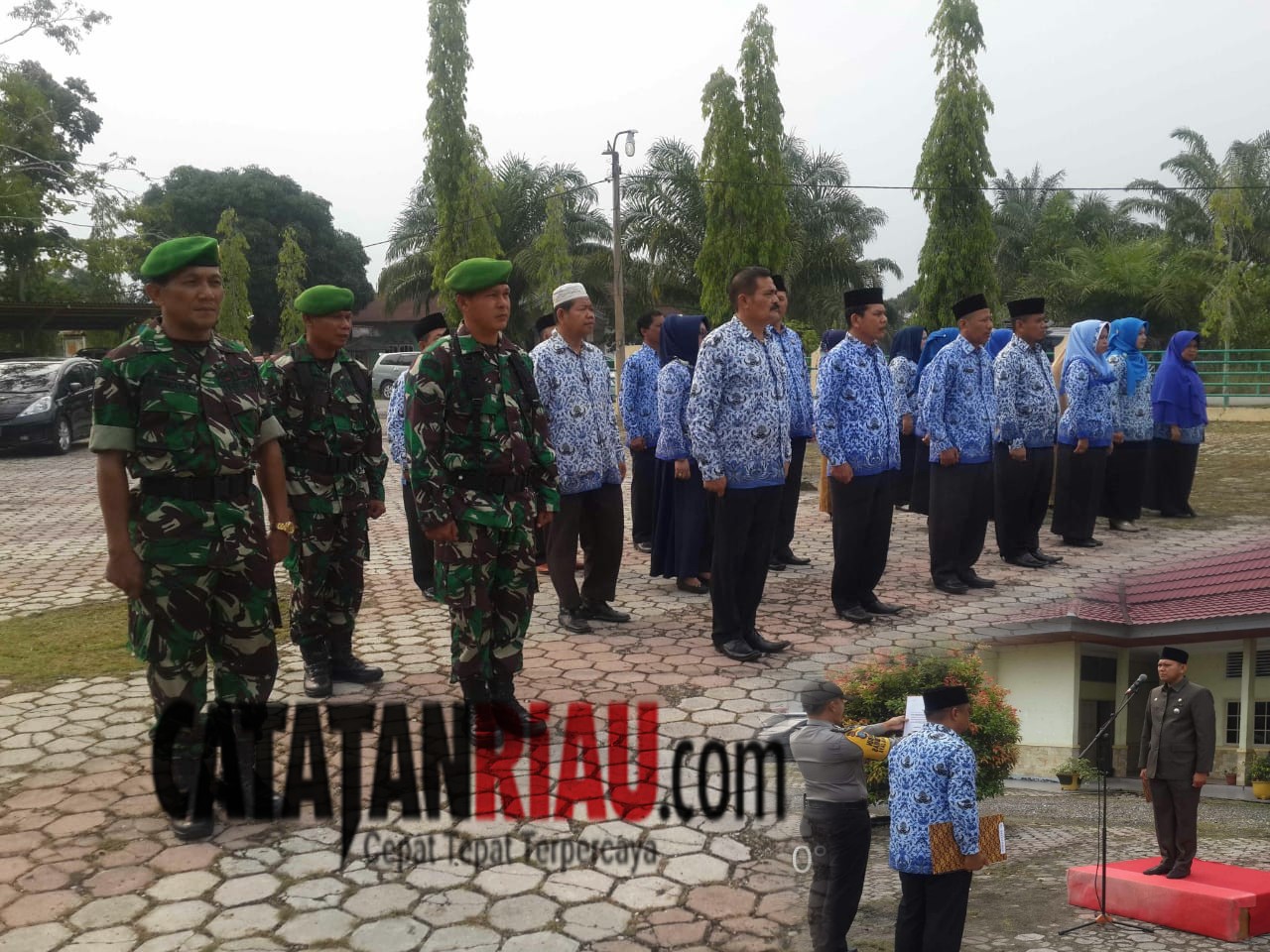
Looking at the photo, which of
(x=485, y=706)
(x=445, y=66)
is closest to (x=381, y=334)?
(x=445, y=66)

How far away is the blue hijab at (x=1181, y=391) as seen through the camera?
31.7 ft

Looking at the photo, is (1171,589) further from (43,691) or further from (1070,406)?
(43,691)

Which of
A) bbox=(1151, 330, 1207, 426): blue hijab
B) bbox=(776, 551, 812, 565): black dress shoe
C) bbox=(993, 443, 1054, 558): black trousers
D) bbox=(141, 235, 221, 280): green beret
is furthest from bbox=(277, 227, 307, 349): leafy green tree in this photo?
bbox=(141, 235, 221, 280): green beret

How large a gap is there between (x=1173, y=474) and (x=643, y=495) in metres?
4.93

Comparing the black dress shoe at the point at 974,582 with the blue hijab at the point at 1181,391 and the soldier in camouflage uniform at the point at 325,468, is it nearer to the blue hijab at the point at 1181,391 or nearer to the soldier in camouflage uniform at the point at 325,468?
the soldier in camouflage uniform at the point at 325,468

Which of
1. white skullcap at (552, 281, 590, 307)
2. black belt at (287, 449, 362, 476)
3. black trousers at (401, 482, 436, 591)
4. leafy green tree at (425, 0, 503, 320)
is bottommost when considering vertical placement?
black trousers at (401, 482, 436, 591)

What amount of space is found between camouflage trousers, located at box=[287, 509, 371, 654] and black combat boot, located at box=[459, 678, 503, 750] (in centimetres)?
85

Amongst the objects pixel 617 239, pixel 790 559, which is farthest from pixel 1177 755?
pixel 617 239

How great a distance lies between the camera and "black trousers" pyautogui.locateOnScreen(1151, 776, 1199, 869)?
5.69 meters

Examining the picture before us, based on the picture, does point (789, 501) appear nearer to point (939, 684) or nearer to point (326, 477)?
point (939, 684)

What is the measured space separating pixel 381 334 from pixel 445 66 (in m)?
21.5

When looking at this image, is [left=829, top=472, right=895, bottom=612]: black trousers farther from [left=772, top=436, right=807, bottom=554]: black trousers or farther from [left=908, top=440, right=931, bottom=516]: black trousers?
[left=908, top=440, right=931, bottom=516]: black trousers

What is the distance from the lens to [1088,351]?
8273 millimetres

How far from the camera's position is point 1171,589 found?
677 centimetres
